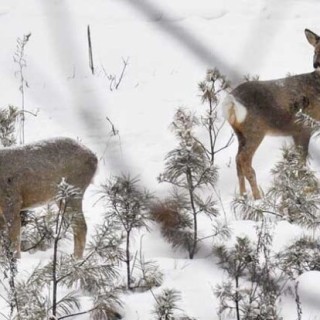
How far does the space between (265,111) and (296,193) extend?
2.68 m

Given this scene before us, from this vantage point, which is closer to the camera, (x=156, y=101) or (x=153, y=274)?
(x=153, y=274)

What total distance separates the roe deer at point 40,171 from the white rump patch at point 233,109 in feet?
6.73

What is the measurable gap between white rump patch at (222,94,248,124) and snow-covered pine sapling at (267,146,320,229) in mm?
1437

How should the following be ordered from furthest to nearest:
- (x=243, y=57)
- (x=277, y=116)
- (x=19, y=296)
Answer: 1. (x=277, y=116)
2. (x=19, y=296)
3. (x=243, y=57)

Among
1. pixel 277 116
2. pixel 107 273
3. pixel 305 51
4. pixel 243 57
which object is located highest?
pixel 305 51

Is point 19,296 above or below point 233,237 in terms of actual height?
below

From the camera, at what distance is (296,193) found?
699 centimetres

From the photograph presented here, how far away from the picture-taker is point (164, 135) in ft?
38.3

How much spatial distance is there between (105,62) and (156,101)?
4.02 feet

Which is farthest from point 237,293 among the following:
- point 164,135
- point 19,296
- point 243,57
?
point 164,135

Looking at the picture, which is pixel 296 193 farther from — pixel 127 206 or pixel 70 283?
pixel 70 283

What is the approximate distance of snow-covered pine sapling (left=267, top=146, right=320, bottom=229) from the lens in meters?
6.86

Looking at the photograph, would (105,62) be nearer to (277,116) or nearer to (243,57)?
(277,116)

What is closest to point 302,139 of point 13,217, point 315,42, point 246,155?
point 246,155
